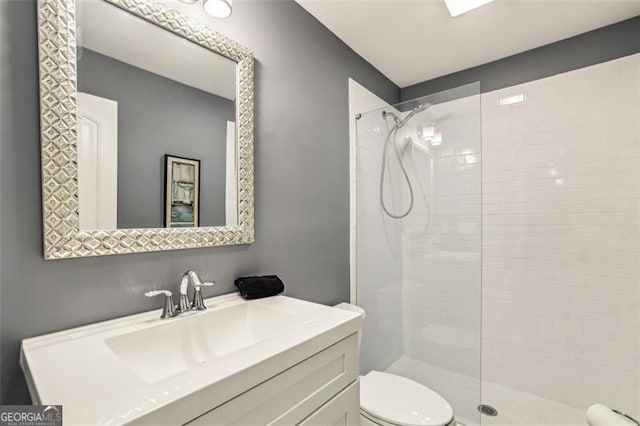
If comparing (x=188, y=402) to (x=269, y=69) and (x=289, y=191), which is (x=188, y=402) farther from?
(x=269, y=69)

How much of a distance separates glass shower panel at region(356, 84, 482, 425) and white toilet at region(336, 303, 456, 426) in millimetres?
446

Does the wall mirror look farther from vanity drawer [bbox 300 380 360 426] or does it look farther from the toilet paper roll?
the toilet paper roll

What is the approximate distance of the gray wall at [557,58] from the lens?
1.95 m

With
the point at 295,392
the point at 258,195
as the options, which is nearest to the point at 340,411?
the point at 295,392

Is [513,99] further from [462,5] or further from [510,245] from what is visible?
[510,245]

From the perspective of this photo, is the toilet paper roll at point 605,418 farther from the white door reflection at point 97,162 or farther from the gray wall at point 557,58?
the gray wall at point 557,58

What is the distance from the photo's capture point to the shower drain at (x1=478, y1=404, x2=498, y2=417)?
6.64 feet

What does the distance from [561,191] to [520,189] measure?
0.78 ft

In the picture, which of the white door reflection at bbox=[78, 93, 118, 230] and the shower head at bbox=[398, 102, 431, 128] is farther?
the shower head at bbox=[398, 102, 431, 128]

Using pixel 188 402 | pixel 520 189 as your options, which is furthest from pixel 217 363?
pixel 520 189

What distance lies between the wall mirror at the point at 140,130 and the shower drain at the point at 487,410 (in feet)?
6.35

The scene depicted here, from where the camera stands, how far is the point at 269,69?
1576mm

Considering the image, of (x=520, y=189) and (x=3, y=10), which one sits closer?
(x=3, y=10)

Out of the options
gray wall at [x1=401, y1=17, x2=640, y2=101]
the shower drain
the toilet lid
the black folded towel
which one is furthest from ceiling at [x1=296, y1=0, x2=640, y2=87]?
the shower drain
